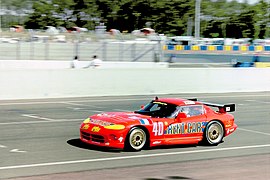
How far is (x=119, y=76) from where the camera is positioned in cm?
2489

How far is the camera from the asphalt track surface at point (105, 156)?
9.38 m

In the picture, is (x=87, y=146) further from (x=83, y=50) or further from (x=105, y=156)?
(x=83, y=50)

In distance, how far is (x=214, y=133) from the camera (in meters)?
12.9

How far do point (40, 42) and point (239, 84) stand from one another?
57.5 ft

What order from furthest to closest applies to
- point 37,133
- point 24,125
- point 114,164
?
point 24,125 → point 37,133 → point 114,164

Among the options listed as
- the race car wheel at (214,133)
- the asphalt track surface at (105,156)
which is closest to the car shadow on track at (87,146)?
the asphalt track surface at (105,156)

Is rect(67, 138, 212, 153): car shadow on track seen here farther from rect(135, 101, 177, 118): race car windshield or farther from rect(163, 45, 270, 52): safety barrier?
rect(163, 45, 270, 52): safety barrier

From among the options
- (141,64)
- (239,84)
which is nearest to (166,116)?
(239,84)

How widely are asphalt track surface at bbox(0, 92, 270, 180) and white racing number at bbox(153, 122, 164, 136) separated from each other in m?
0.39

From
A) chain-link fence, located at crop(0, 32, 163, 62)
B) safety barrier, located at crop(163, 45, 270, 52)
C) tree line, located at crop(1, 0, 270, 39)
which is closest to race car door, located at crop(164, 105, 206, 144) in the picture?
chain-link fence, located at crop(0, 32, 163, 62)

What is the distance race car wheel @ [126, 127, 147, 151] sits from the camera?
11469mm

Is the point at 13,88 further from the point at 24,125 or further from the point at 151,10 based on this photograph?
the point at 151,10

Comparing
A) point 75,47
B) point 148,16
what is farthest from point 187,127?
point 148,16

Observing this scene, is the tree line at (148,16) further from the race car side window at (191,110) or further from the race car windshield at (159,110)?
the race car side window at (191,110)
